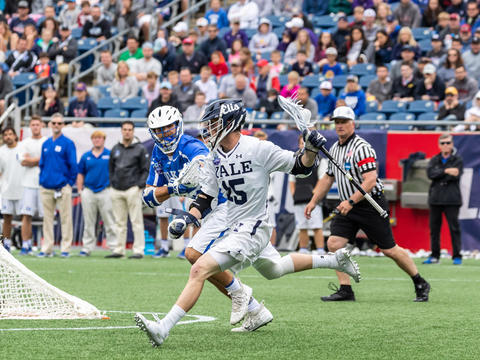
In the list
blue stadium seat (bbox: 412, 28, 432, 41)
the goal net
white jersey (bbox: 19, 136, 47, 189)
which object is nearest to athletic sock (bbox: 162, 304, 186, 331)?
the goal net

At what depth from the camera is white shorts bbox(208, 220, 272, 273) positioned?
21.0 ft

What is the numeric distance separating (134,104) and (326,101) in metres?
4.28

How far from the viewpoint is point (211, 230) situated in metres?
7.24

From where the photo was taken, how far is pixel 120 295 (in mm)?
9844

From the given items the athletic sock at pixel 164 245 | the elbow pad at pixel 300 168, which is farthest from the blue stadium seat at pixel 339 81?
the elbow pad at pixel 300 168

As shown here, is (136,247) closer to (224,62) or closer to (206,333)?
(224,62)

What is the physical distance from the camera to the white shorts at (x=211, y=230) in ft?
23.4

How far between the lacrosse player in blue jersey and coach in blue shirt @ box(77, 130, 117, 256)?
348 inches

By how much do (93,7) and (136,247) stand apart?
8.66 m

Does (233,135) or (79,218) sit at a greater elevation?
(233,135)

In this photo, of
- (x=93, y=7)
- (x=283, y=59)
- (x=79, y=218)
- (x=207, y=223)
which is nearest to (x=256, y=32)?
(x=283, y=59)

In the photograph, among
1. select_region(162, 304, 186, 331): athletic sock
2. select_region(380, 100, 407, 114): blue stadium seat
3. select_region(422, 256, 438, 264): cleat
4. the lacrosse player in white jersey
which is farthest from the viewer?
select_region(380, 100, 407, 114): blue stadium seat

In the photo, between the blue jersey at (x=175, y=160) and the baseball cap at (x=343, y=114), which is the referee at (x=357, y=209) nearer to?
the baseball cap at (x=343, y=114)

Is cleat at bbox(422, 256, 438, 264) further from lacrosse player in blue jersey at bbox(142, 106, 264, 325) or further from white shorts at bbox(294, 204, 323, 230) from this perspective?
lacrosse player in blue jersey at bbox(142, 106, 264, 325)
